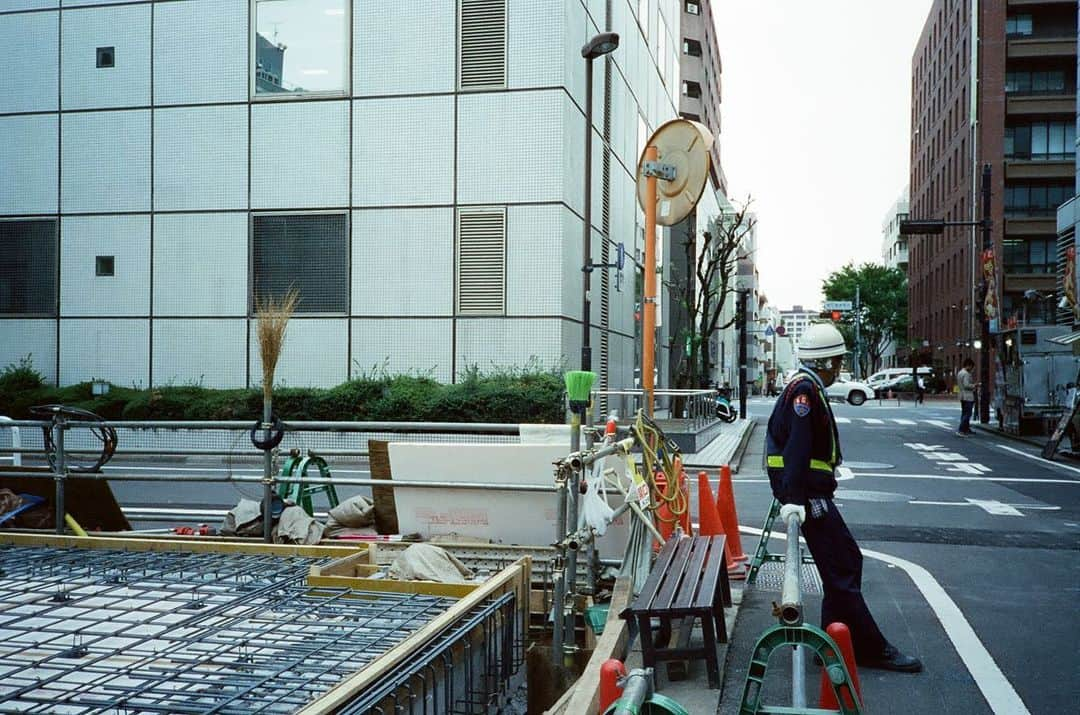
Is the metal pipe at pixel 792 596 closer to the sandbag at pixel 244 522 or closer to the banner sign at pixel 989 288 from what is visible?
the sandbag at pixel 244 522

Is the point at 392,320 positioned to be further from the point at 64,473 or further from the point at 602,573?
the point at 602,573

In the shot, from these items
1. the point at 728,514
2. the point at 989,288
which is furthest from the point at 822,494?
the point at 989,288

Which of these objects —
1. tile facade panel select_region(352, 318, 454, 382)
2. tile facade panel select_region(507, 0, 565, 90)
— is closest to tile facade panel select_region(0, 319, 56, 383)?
tile facade panel select_region(352, 318, 454, 382)

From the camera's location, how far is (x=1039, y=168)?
62.9 metres

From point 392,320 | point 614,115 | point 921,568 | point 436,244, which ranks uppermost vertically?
point 614,115

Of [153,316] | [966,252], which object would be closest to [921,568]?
[153,316]

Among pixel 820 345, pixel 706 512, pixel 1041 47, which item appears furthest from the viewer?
pixel 1041 47

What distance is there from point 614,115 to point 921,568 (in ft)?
67.1

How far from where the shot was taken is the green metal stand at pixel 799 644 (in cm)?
329

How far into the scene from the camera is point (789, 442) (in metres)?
5.61

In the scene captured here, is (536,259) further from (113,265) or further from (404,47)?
(113,265)

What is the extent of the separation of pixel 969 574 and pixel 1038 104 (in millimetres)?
63204

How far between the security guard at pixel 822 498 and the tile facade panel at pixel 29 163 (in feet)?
70.8

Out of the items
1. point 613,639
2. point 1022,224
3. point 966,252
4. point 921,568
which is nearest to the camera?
point 613,639
